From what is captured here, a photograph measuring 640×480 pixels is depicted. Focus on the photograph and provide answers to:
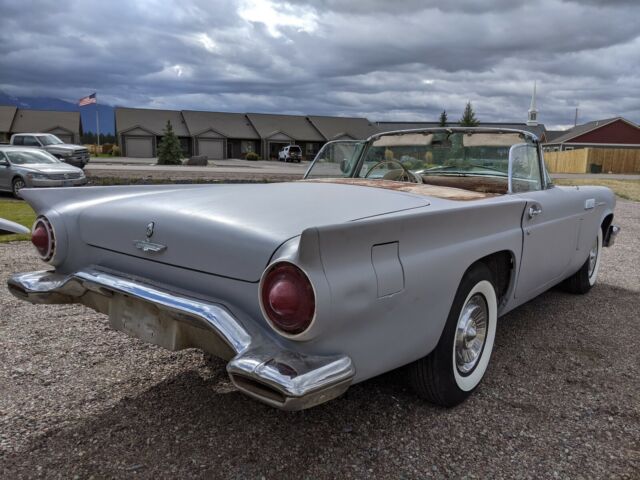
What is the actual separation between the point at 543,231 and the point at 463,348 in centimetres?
113

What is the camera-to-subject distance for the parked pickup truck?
20141 millimetres

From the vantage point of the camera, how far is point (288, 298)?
6.06 feet

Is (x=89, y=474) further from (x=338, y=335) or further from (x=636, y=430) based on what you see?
(x=636, y=430)

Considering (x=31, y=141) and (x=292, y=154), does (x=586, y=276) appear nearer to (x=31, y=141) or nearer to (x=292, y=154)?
(x=31, y=141)

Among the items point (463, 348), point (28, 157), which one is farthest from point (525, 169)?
point (28, 157)

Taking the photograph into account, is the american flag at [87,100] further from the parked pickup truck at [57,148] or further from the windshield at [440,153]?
the windshield at [440,153]

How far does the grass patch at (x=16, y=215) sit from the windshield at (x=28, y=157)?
7.64ft

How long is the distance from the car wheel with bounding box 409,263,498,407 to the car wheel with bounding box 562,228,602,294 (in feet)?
7.27

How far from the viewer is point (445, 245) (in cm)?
235

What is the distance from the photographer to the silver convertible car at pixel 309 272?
185cm

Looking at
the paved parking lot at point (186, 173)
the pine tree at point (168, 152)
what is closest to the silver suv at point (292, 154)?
the pine tree at point (168, 152)

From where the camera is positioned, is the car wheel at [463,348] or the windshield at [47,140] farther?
the windshield at [47,140]

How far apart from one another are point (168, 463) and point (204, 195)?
1.36m

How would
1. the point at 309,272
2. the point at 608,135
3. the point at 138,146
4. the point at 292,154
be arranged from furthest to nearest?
the point at 608,135, the point at 138,146, the point at 292,154, the point at 309,272
